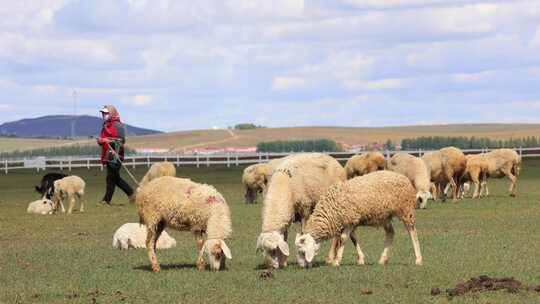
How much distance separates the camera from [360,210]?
51.3 ft

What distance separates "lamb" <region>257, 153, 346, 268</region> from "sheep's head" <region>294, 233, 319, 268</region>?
0.19 m

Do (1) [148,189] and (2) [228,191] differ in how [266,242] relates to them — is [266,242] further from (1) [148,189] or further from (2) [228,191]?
(2) [228,191]

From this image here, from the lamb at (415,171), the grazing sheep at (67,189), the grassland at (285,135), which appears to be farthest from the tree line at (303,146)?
the grazing sheep at (67,189)

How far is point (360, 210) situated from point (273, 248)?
1.43 meters

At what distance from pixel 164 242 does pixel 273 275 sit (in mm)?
5173

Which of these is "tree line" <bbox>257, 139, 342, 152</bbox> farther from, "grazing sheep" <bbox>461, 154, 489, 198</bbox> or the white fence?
"grazing sheep" <bbox>461, 154, 489, 198</bbox>

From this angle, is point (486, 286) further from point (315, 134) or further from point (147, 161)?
point (315, 134)

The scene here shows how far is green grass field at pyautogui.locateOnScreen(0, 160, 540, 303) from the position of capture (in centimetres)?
1295

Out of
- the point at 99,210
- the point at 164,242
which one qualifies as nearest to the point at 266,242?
the point at 164,242

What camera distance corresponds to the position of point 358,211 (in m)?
15.6

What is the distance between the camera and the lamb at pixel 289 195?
1527 cm

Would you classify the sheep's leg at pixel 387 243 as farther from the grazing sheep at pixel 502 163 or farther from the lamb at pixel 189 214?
the grazing sheep at pixel 502 163

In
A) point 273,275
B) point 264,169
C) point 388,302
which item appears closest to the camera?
point 388,302

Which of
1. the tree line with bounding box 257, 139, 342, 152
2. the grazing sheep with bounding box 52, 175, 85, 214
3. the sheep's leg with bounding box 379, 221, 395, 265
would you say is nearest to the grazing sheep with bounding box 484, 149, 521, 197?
the grazing sheep with bounding box 52, 175, 85, 214
